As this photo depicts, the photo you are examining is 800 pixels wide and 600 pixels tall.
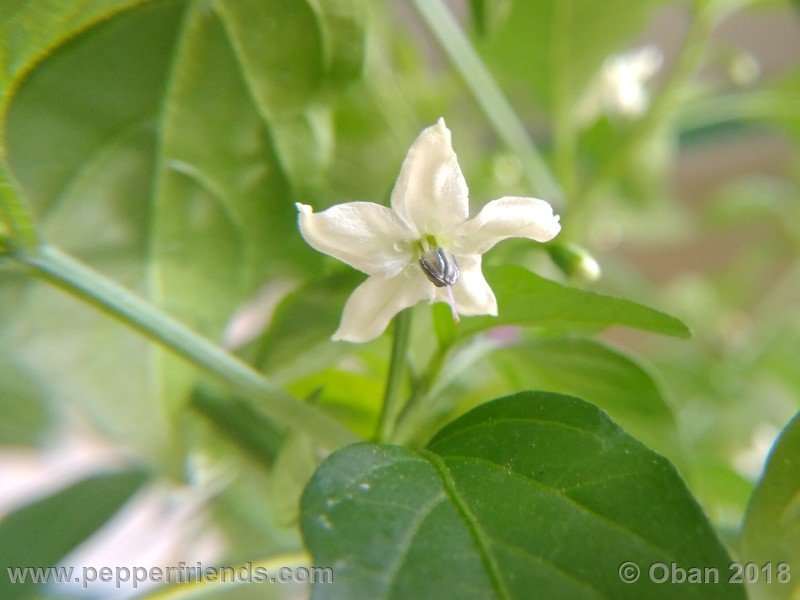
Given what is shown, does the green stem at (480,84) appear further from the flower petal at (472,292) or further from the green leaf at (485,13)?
the flower petal at (472,292)

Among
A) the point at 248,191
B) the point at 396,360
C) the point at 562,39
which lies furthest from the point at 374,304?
the point at 562,39

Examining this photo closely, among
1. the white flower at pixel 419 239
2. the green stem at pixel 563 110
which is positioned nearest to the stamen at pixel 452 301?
the white flower at pixel 419 239

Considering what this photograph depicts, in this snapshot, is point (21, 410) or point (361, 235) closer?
point (361, 235)

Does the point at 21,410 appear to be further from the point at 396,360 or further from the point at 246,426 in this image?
the point at 396,360

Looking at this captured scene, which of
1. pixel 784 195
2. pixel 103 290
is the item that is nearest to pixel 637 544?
pixel 103 290

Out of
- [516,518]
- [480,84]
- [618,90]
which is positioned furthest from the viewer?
[618,90]

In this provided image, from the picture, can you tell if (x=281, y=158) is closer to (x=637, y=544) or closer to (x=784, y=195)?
(x=637, y=544)

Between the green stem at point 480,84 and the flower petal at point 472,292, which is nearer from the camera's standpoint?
the flower petal at point 472,292
